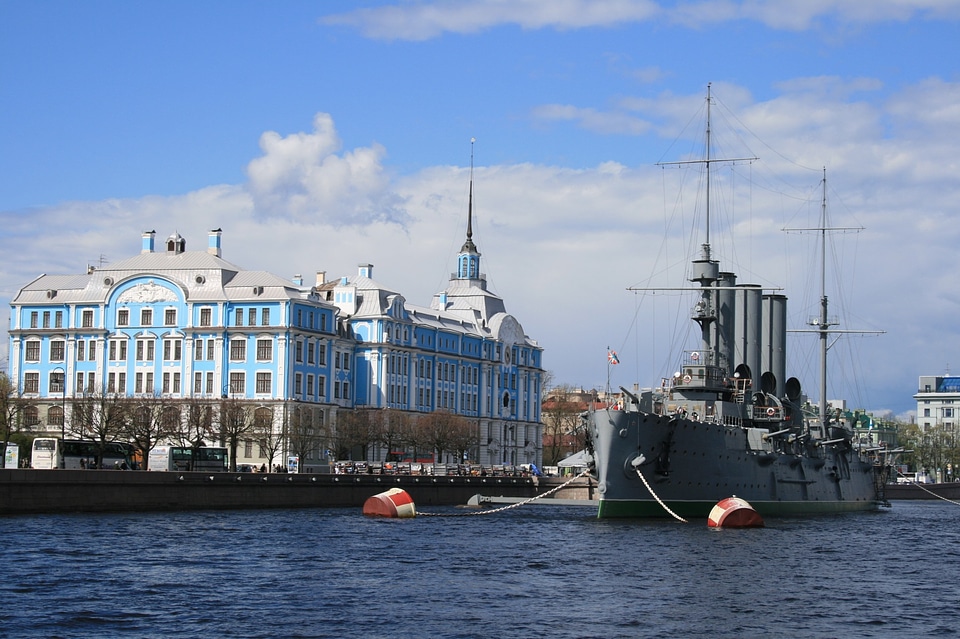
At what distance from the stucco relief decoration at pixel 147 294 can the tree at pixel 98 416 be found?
1353 cm

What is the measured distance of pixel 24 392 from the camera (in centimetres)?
10819

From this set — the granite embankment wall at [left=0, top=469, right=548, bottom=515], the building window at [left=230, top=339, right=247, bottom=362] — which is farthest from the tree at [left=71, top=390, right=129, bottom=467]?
the granite embankment wall at [left=0, top=469, right=548, bottom=515]

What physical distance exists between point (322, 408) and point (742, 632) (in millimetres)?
82380

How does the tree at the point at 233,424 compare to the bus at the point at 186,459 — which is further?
the tree at the point at 233,424

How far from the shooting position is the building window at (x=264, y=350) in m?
106

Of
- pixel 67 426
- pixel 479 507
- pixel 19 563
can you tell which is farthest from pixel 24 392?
pixel 19 563

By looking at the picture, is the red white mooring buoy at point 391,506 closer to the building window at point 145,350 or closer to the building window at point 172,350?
the building window at point 172,350

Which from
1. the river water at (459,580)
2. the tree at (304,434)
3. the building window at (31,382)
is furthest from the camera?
the building window at (31,382)

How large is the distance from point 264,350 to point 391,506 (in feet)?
149

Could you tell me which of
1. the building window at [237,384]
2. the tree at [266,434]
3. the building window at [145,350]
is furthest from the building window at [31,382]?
the tree at [266,434]

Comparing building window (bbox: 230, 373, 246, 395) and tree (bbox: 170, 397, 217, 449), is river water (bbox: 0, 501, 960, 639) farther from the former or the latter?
building window (bbox: 230, 373, 246, 395)

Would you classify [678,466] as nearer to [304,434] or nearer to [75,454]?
[75,454]

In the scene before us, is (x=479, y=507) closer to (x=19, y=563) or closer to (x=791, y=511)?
(x=791, y=511)

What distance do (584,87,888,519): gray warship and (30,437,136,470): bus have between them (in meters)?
26.7
